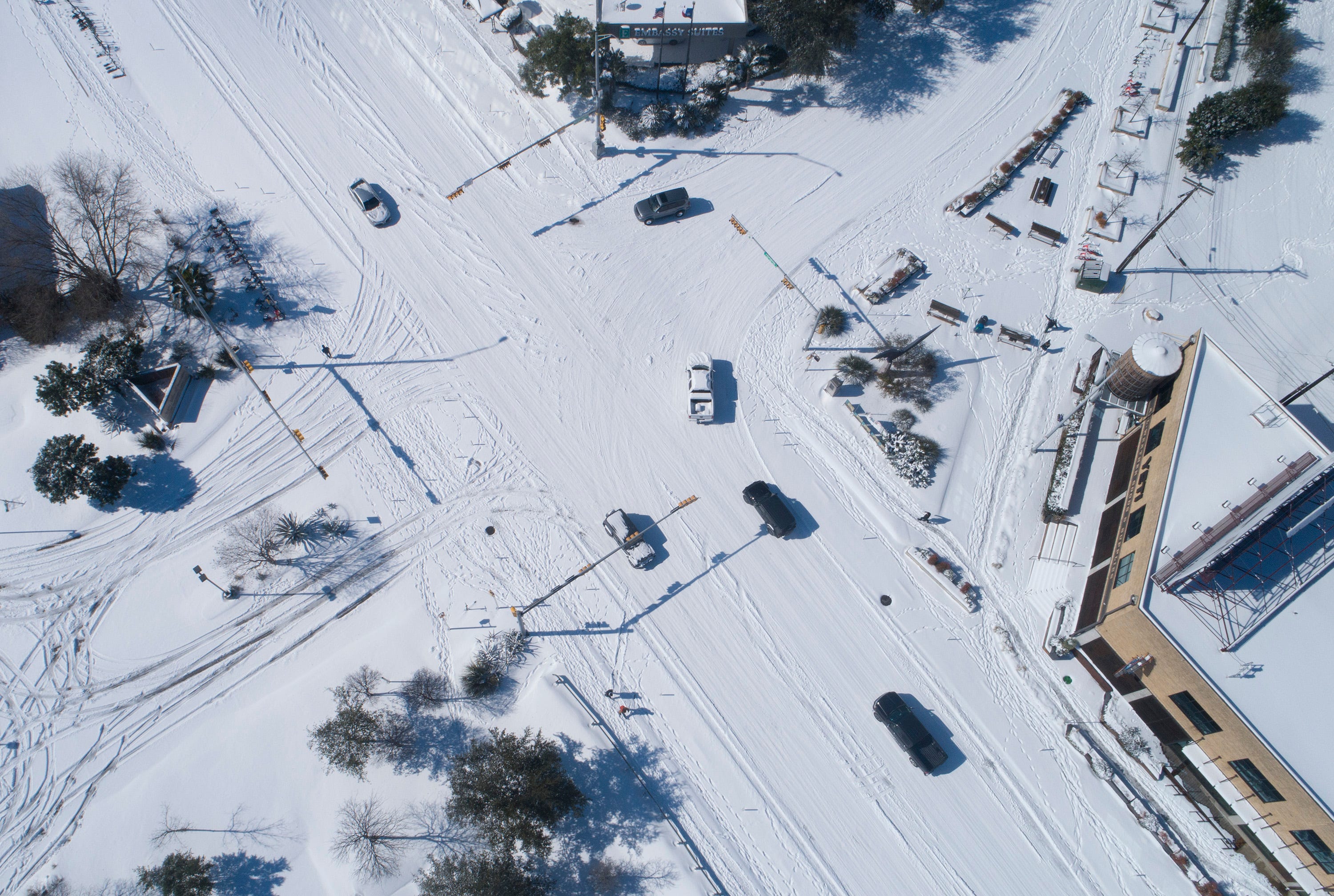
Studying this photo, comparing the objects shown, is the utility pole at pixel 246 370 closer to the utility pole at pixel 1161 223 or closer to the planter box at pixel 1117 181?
the utility pole at pixel 1161 223

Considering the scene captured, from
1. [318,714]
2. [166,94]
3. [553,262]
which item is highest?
[166,94]

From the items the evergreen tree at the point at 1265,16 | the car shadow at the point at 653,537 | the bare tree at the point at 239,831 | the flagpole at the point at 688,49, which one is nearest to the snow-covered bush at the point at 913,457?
the car shadow at the point at 653,537

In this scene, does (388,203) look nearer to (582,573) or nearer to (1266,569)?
(582,573)

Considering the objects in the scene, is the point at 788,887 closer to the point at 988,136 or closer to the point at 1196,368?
the point at 1196,368

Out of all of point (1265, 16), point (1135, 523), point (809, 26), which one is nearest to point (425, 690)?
point (1135, 523)

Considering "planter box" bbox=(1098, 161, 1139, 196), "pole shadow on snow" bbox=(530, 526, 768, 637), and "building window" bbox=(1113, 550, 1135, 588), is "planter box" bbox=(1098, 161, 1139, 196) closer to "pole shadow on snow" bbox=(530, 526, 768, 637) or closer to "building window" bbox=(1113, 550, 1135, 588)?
"building window" bbox=(1113, 550, 1135, 588)

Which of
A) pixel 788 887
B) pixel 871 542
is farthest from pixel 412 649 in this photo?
pixel 871 542
